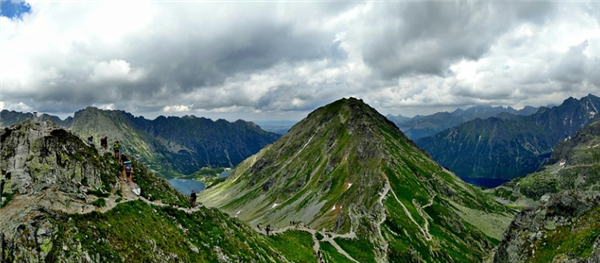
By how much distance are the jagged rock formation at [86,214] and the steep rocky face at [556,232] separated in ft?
139

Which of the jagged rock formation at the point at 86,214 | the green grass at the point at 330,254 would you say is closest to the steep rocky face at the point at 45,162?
the jagged rock formation at the point at 86,214

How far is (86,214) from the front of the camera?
34000mm

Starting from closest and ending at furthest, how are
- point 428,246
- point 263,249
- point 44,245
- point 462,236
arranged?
point 44,245
point 263,249
point 428,246
point 462,236

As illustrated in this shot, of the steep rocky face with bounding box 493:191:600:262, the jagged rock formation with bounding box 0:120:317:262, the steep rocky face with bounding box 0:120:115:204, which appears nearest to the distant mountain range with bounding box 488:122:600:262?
the steep rocky face with bounding box 493:191:600:262

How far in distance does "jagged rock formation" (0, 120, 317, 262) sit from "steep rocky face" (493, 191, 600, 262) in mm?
42337

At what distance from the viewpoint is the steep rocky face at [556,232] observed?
43.0 metres

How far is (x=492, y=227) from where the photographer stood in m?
189

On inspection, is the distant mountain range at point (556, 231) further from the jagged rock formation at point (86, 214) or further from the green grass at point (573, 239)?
the jagged rock formation at point (86, 214)

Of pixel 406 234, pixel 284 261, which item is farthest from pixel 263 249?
pixel 406 234

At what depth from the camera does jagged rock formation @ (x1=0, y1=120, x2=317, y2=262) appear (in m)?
29.0

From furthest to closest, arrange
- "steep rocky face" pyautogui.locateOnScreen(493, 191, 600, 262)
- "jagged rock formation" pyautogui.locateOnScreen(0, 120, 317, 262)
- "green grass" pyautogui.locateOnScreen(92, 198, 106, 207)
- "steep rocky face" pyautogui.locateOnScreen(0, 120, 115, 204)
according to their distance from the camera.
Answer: "steep rocky face" pyautogui.locateOnScreen(493, 191, 600, 262), "green grass" pyautogui.locateOnScreen(92, 198, 106, 207), "steep rocky face" pyautogui.locateOnScreen(0, 120, 115, 204), "jagged rock formation" pyautogui.locateOnScreen(0, 120, 317, 262)

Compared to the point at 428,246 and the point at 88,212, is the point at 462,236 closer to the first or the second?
the point at 428,246

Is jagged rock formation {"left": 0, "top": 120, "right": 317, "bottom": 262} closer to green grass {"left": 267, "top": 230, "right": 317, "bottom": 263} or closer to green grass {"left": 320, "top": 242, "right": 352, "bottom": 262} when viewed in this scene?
green grass {"left": 267, "top": 230, "right": 317, "bottom": 263}

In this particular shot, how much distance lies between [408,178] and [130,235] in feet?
595
